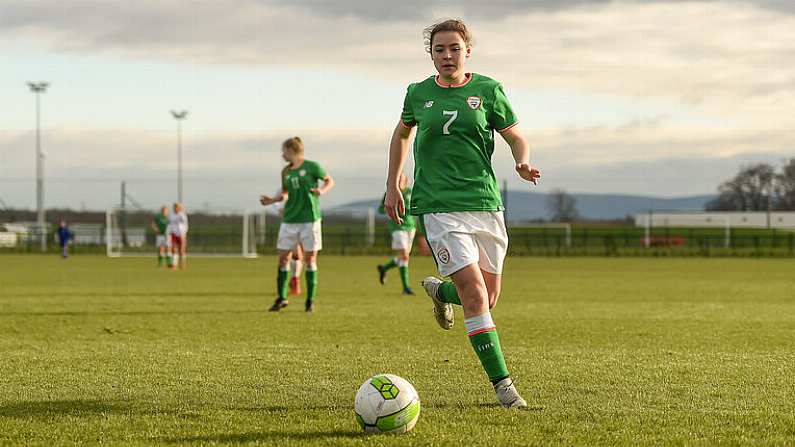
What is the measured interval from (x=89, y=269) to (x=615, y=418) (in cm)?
2480

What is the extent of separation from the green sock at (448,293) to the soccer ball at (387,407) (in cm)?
132

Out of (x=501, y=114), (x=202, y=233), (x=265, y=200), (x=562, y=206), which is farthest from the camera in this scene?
(x=562, y=206)

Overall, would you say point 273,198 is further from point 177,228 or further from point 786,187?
point 786,187

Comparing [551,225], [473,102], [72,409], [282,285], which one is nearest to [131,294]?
[282,285]

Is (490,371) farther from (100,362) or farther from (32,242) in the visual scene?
(32,242)

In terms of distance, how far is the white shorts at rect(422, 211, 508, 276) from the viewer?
6.02 m

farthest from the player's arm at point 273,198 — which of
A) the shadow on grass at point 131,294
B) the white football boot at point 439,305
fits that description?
the white football boot at point 439,305

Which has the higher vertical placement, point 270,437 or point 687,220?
Answer: point 687,220

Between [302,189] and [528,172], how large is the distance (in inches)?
307

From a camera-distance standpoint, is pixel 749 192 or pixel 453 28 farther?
pixel 749 192

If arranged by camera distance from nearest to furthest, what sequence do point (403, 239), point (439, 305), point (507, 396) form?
point (507, 396)
point (439, 305)
point (403, 239)

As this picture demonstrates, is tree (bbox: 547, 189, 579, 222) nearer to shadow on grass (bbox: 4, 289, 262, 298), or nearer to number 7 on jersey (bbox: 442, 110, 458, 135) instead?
shadow on grass (bbox: 4, 289, 262, 298)

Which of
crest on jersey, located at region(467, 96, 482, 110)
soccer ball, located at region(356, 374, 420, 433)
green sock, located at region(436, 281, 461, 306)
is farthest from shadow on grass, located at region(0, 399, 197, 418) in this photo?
crest on jersey, located at region(467, 96, 482, 110)

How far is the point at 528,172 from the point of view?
5.99 metres
